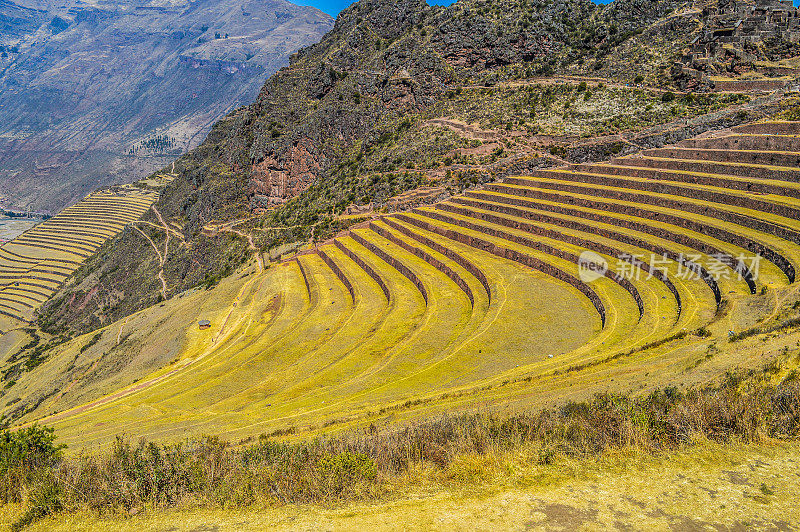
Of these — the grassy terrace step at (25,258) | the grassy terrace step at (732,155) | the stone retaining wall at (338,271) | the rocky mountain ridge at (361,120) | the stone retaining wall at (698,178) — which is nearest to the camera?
the stone retaining wall at (698,178)

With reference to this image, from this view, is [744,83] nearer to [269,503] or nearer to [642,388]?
[642,388]

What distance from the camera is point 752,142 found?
27219 millimetres

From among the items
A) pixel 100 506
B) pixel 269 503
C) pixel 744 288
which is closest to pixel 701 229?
pixel 744 288

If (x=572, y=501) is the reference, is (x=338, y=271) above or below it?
above

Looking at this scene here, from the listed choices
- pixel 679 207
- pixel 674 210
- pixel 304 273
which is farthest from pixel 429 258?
pixel 679 207

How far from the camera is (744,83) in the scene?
→ 36969mm

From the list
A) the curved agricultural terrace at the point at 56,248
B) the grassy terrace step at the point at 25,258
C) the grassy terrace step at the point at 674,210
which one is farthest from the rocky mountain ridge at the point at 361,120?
the grassy terrace step at the point at 25,258

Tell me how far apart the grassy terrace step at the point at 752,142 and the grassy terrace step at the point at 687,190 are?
446 centimetres

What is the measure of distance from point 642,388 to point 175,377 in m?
21.5

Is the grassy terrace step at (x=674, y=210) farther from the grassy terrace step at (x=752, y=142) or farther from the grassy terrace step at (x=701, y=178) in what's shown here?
the grassy terrace step at (x=752, y=142)

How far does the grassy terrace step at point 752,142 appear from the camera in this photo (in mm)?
25562

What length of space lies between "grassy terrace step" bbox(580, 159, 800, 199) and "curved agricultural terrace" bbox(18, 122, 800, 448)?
0.10m

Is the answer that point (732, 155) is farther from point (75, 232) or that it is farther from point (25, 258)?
point (25, 258)

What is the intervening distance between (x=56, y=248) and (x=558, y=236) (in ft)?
396
